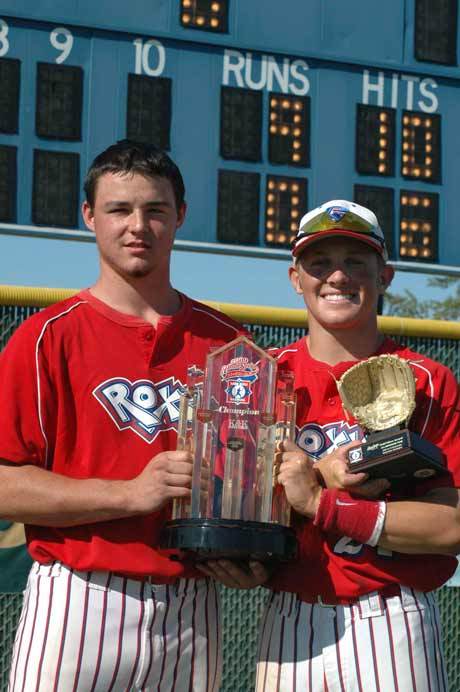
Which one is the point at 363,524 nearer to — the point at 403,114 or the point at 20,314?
the point at 20,314

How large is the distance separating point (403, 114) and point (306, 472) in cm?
510

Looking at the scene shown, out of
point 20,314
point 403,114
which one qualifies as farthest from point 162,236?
point 403,114

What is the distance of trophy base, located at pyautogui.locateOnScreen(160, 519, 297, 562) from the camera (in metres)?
2.37

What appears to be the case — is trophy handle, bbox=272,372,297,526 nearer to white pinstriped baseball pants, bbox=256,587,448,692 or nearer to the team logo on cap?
white pinstriped baseball pants, bbox=256,587,448,692

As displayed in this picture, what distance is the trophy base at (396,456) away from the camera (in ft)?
7.59

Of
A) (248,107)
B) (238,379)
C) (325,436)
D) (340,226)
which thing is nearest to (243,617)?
(325,436)

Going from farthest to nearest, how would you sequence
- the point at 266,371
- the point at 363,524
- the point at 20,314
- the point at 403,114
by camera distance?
the point at 403,114 < the point at 20,314 < the point at 266,371 < the point at 363,524

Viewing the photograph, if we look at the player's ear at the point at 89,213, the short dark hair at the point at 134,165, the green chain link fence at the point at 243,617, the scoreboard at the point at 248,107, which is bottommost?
the green chain link fence at the point at 243,617

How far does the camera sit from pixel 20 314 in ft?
14.0

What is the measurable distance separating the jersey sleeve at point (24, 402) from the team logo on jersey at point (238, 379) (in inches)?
14.8

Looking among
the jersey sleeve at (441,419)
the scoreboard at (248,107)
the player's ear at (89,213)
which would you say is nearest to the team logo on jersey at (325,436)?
the jersey sleeve at (441,419)

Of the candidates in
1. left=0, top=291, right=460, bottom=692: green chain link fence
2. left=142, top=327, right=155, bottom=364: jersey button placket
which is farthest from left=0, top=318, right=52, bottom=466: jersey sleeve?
left=0, top=291, right=460, bottom=692: green chain link fence

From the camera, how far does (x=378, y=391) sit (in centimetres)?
252

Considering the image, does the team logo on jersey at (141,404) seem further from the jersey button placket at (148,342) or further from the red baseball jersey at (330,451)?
the red baseball jersey at (330,451)
